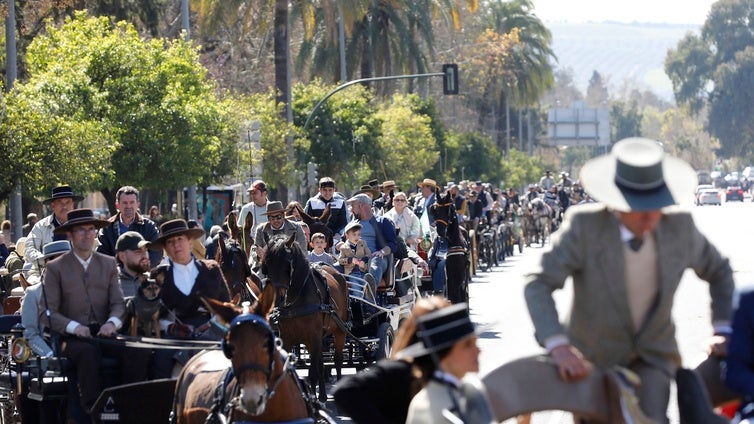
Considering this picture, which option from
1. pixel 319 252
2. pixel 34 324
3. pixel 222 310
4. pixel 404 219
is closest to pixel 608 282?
pixel 222 310

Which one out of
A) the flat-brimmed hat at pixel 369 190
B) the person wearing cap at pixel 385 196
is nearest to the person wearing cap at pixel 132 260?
the flat-brimmed hat at pixel 369 190

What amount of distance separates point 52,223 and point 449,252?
9.23 m

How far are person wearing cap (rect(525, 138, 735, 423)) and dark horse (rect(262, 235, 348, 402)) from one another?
7.83 meters

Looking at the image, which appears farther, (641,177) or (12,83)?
(12,83)

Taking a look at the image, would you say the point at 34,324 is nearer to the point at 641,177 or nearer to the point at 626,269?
the point at 626,269

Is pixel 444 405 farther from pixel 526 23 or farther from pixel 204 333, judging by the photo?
pixel 526 23

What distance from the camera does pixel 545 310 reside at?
256 inches

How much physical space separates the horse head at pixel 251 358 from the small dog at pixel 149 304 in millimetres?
2673

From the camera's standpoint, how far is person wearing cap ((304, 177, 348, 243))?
21.6 metres

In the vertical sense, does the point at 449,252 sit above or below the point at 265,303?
below

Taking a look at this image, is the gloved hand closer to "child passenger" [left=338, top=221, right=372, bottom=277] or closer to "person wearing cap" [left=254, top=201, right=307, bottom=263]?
"person wearing cap" [left=254, top=201, right=307, bottom=263]

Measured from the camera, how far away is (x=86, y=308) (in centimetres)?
1145

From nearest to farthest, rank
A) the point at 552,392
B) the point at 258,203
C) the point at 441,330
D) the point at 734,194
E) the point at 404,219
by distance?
1. the point at 441,330
2. the point at 552,392
3. the point at 258,203
4. the point at 404,219
5. the point at 734,194

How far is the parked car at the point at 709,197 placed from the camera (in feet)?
371
